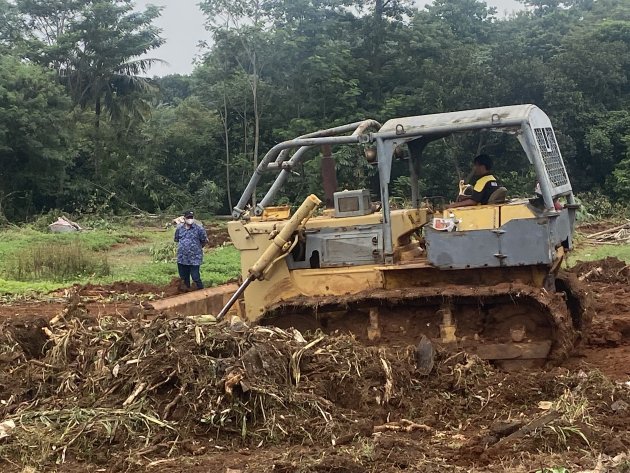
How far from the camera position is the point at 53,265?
16.8m

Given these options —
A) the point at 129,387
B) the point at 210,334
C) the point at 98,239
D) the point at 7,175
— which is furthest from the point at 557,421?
the point at 7,175

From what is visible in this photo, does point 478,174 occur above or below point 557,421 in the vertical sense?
above

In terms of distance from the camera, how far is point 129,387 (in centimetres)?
591

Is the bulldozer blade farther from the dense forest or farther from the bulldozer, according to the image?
the dense forest

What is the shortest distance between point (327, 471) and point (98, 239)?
20836 mm

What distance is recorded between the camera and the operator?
26.0 ft

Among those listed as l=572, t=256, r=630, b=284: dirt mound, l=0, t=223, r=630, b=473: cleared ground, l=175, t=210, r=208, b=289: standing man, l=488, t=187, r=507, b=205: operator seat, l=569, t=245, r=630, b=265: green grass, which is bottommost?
l=569, t=245, r=630, b=265: green grass

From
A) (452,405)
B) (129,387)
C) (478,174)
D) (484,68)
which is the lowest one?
(452,405)

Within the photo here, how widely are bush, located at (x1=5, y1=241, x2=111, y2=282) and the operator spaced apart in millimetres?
10573

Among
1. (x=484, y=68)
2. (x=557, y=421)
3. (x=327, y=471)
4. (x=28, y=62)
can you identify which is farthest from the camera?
(x=28, y=62)

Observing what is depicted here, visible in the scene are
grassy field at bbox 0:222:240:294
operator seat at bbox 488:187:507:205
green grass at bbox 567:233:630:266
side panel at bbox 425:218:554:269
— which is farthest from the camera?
green grass at bbox 567:233:630:266

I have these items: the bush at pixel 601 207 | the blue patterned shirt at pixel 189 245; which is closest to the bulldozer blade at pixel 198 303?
the blue patterned shirt at pixel 189 245

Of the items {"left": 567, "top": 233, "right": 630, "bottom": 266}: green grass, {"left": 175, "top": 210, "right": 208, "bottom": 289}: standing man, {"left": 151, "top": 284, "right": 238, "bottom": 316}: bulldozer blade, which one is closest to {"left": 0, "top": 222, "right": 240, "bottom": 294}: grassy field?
{"left": 175, "top": 210, "right": 208, "bottom": 289}: standing man

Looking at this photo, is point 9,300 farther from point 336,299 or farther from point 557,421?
point 557,421
